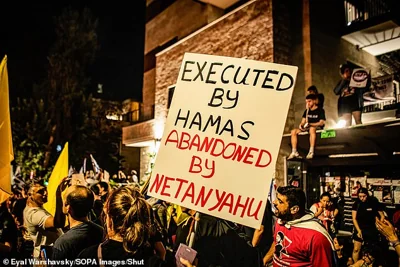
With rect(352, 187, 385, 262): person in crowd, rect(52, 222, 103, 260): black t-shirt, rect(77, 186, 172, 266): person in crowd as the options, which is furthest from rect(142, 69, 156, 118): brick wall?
rect(77, 186, 172, 266): person in crowd

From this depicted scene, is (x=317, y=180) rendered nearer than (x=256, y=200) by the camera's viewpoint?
No

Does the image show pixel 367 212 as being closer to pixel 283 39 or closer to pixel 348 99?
pixel 348 99

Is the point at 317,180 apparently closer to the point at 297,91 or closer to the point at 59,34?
the point at 297,91

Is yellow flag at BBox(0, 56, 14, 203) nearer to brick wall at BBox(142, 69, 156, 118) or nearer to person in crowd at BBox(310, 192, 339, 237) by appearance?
person in crowd at BBox(310, 192, 339, 237)

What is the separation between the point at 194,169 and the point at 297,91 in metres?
8.35

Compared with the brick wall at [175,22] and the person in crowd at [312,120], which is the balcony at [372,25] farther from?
the brick wall at [175,22]

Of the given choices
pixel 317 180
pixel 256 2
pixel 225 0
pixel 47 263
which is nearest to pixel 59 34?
pixel 225 0

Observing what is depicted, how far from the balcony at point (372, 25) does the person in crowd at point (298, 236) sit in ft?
29.2

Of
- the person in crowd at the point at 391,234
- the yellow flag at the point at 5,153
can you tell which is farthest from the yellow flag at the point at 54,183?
the person in crowd at the point at 391,234

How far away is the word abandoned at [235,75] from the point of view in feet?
10.4

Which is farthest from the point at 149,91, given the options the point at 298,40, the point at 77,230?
the point at 77,230

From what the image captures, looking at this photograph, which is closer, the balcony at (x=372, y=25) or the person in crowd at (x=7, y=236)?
the person in crowd at (x=7, y=236)

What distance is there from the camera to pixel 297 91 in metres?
10.9

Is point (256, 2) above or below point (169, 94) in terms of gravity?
above
